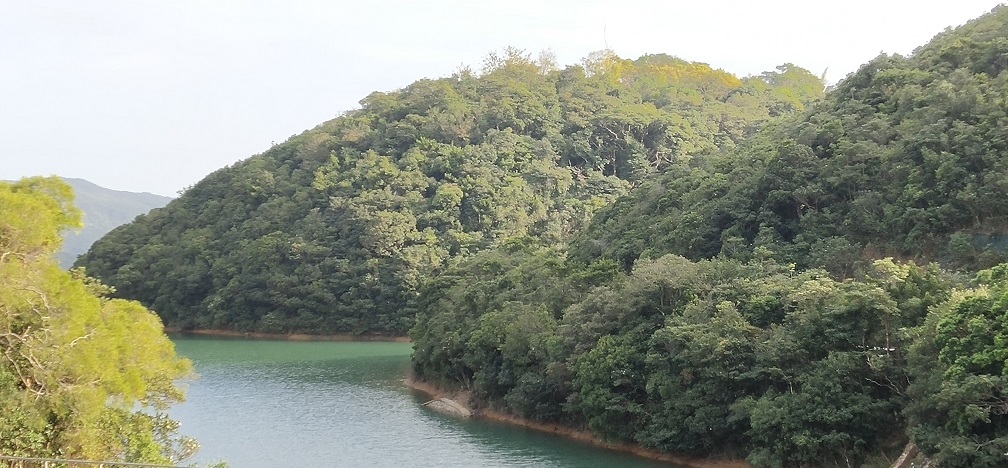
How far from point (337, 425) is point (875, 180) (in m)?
17.5

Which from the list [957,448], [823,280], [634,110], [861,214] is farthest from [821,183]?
[634,110]

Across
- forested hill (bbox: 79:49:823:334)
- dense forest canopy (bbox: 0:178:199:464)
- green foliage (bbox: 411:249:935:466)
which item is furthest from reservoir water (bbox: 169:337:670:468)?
forested hill (bbox: 79:49:823:334)

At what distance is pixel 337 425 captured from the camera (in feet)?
96.2


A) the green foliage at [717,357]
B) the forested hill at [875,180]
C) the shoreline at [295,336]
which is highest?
the forested hill at [875,180]

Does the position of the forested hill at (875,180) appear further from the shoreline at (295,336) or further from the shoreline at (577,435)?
the shoreline at (295,336)

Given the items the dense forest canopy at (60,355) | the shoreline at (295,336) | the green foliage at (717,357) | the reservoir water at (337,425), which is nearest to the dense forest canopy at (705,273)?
the green foliage at (717,357)

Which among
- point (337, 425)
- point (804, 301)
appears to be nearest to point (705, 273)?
point (804, 301)

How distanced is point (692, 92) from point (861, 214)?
50.7 meters

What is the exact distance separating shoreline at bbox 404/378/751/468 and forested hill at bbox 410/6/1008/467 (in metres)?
0.26

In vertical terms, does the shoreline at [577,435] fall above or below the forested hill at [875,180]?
below

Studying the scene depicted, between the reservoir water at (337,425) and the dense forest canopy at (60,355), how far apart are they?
8.28m

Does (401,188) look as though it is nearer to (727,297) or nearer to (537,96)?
(537,96)

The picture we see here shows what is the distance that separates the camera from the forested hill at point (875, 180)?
24781 millimetres

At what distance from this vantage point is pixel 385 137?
65.2 metres
